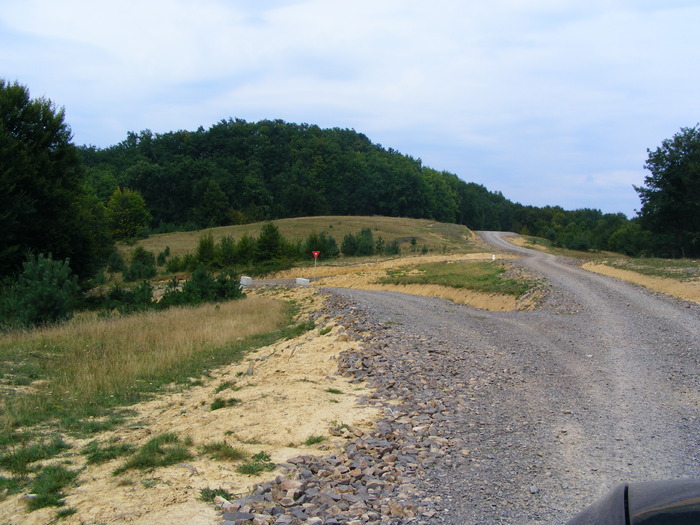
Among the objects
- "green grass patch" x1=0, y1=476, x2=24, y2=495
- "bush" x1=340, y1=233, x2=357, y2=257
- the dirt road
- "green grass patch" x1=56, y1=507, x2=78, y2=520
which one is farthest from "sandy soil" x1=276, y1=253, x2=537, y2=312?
"green grass patch" x1=56, y1=507, x2=78, y2=520

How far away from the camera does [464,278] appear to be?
31531 millimetres

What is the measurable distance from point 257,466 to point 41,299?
631 inches

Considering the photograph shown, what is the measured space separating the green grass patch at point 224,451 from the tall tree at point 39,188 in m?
25.2

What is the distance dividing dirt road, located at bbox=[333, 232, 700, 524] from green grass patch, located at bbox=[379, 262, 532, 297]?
31.1 feet

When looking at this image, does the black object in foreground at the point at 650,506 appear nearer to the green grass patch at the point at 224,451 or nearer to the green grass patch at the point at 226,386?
the green grass patch at the point at 224,451

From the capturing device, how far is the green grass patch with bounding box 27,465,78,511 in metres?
4.89

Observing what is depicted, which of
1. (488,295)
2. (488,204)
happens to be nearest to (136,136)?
(488,204)

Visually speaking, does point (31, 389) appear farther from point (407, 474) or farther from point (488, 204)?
point (488, 204)

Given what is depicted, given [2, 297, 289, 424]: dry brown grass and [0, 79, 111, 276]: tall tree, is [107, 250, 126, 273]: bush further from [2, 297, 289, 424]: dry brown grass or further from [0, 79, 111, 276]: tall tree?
[2, 297, 289, 424]: dry brown grass

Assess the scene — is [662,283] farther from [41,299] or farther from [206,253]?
[206,253]

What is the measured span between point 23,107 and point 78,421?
2799 cm

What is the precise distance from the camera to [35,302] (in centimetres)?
1867

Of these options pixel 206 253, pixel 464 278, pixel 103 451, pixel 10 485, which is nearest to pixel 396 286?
pixel 464 278

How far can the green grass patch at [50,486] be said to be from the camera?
16.0ft
